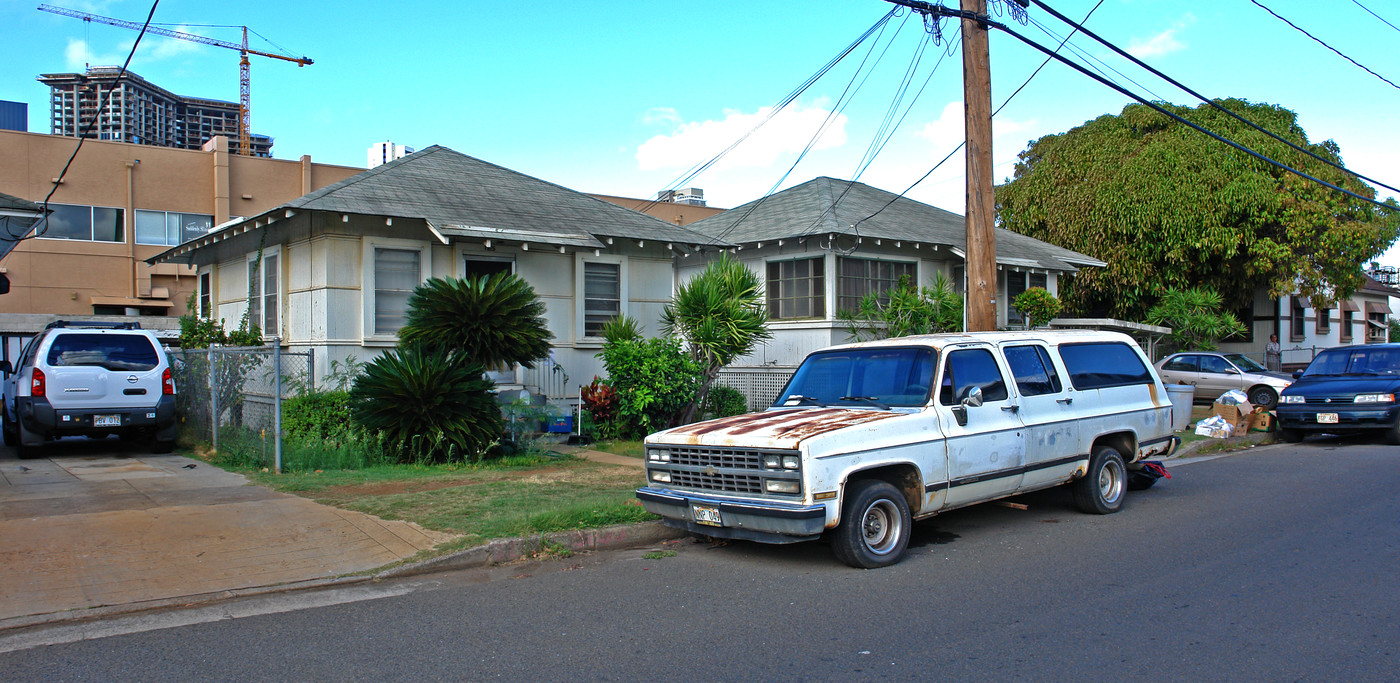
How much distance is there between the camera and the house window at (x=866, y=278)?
61.6ft

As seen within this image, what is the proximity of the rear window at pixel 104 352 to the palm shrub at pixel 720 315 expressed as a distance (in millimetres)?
7538

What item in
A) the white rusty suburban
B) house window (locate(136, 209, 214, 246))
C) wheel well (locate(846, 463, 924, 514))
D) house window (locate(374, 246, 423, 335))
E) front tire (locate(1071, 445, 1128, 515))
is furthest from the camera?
house window (locate(136, 209, 214, 246))

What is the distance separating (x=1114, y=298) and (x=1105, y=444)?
72.5 ft

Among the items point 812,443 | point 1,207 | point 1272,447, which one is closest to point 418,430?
point 1,207

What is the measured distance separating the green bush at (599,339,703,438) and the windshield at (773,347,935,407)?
565 centimetres

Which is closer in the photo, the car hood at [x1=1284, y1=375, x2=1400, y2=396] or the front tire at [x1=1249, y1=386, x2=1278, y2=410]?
the car hood at [x1=1284, y1=375, x2=1400, y2=396]

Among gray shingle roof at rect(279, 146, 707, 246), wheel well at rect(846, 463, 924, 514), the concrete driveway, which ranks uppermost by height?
gray shingle roof at rect(279, 146, 707, 246)

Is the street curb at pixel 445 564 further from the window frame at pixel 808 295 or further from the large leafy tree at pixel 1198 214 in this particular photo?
the large leafy tree at pixel 1198 214

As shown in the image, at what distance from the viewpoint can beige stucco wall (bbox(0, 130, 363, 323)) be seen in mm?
30859

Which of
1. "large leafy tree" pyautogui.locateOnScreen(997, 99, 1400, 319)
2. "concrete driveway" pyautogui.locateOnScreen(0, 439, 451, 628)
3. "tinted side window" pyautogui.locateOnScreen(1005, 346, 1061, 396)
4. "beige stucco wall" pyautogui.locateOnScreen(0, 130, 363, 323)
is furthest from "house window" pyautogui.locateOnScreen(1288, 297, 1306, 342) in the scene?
"beige stucco wall" pyautogui.locateOnScreen(0, 130, 363, 323)

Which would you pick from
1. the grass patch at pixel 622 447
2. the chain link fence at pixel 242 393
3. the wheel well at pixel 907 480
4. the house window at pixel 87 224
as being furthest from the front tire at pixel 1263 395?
the house window at pixel 87 224

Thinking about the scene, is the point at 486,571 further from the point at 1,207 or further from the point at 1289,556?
the point at 1,207

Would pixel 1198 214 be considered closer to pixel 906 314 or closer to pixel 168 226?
pixel 906 314

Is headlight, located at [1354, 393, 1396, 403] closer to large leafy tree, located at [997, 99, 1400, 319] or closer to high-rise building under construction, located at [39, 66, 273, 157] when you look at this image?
large leafy tree, located at [997, 99, 1400, 319]
